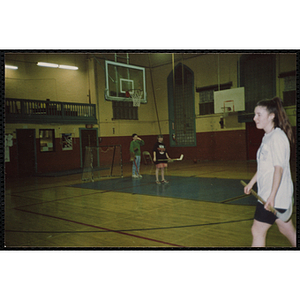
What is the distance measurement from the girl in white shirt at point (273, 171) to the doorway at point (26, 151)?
38.6 feet

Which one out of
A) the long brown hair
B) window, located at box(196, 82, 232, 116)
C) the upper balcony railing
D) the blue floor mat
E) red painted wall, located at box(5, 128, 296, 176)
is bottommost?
the blue floor mat

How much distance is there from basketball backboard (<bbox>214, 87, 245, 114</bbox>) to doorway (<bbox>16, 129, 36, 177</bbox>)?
8400 millimetres

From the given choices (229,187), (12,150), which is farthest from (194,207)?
(12,150)

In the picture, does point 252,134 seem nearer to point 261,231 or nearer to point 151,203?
point 151,203

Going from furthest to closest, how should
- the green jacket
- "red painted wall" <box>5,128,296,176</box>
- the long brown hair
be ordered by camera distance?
"red painted wall" <box>5,128,296,176</box> < the green jacket < the long brown hair

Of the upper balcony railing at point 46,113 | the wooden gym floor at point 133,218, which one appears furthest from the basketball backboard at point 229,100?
the upper balcony railing at point 46,113

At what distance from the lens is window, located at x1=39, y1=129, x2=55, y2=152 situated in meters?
13.3

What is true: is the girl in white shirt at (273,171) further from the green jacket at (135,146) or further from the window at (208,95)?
the window at (208,95)

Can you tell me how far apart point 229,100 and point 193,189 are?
6346mm

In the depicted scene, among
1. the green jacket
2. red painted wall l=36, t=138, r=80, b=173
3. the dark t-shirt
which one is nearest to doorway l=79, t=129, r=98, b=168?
red painted wall l=36, t=138, r=80, b=173

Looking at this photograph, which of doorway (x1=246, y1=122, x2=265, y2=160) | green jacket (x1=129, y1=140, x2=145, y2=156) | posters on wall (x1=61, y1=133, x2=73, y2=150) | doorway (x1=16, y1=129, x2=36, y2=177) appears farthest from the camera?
posters on wall (x1=61, y1=133, x2=73, y2=150)

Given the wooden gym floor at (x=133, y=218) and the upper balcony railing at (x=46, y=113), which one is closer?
the wooden gym floor at (x=133, y=218)

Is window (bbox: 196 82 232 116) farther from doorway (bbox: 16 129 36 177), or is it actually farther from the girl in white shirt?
the girl in white shirt

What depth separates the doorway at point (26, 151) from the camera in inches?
517
